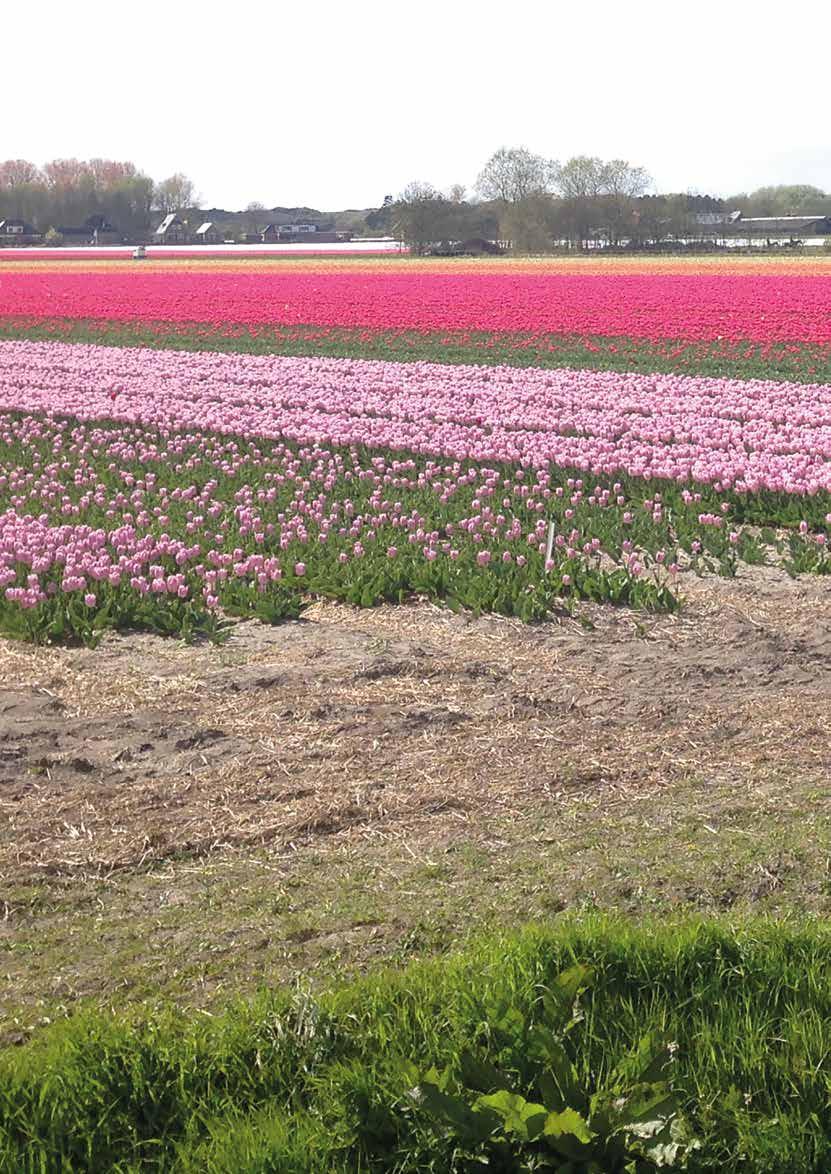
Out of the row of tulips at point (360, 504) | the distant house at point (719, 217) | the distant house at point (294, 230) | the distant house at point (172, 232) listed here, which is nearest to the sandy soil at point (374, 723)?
the row of tulips at point (360, 504)

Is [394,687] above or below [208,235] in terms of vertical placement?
below

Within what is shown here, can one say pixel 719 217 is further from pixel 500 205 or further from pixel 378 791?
pixel 378 791

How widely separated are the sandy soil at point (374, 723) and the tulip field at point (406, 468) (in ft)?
1.74

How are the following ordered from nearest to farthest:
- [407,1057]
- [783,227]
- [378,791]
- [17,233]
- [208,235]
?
[407,1057], [378,791], [783,227], [208,235], [17,233]

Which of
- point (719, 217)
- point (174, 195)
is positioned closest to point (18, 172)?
point (174, 195)

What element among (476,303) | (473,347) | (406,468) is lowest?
(406,468)

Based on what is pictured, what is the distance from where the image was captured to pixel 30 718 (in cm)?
671

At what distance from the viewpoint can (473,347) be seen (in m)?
25.8

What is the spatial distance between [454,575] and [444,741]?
2.93 m

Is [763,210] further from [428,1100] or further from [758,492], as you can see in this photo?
[428,1100]

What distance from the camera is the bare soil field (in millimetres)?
4574

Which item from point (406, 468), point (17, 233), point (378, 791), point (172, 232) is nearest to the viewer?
point (378, 791)

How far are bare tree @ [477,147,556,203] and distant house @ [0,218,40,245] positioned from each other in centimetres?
4093

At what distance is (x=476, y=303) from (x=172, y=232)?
325 feet
